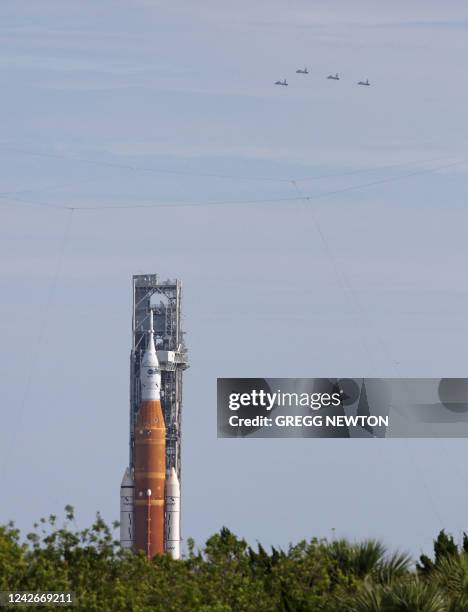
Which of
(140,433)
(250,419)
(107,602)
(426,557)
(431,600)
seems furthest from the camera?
(140,433)

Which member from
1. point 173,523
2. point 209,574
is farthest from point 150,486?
point 209,574

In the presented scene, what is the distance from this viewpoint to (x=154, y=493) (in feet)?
468

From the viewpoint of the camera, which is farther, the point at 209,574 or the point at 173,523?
the point at 173,523

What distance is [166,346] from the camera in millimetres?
141000

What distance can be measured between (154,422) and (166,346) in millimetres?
7240

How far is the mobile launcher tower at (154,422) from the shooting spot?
139 m

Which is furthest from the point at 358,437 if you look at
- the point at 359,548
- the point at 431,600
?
the point at 431,600

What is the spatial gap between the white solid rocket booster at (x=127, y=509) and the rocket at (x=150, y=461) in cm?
66

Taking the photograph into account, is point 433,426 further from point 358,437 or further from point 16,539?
point 16,539

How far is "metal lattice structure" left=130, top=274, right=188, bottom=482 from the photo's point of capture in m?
141

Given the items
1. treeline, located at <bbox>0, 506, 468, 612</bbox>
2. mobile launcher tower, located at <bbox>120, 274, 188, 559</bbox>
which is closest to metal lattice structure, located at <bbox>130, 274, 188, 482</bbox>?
mobile launcher tower, located at <bbox>120, 274, 188, 559</bbox>

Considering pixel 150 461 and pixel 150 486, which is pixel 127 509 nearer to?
pixel 150 486

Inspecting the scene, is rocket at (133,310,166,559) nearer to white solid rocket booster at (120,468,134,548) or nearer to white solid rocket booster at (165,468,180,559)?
white solid rocket booster at (120,468,134,548)

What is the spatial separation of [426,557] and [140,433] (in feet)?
280
